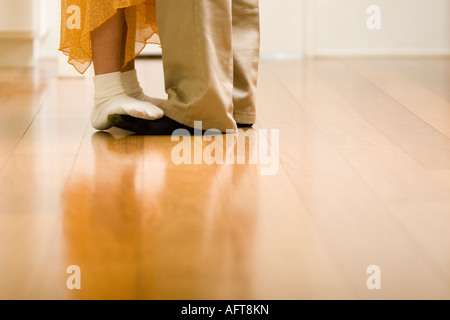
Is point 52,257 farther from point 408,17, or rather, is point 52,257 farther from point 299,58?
point 408,17

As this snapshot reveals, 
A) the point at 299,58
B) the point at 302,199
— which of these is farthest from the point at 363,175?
the point at 299,58

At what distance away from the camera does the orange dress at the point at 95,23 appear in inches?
52.8

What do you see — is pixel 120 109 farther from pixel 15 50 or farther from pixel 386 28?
pixel 386 28

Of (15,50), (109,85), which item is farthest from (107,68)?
(15,50)

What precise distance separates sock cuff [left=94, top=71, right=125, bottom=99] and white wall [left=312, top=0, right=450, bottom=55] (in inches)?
52.7

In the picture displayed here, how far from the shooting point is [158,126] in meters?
1.37

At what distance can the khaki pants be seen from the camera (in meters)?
1.31

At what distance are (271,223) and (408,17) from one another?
191 centimetres

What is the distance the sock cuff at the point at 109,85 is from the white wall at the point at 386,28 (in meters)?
1.34

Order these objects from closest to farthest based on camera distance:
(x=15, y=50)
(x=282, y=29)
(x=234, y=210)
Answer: (x=234, y=210)
(x=15, y=50)
(x=282, y=29)

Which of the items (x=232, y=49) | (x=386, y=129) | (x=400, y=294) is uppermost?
(x=232, y=49)

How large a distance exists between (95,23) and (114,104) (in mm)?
142

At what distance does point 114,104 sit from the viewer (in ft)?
4.47

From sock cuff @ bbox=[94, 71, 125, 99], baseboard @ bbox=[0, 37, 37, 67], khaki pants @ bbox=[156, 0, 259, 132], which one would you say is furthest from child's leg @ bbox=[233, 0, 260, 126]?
baseboard @ bbox=[0, 37, 37, 67]
